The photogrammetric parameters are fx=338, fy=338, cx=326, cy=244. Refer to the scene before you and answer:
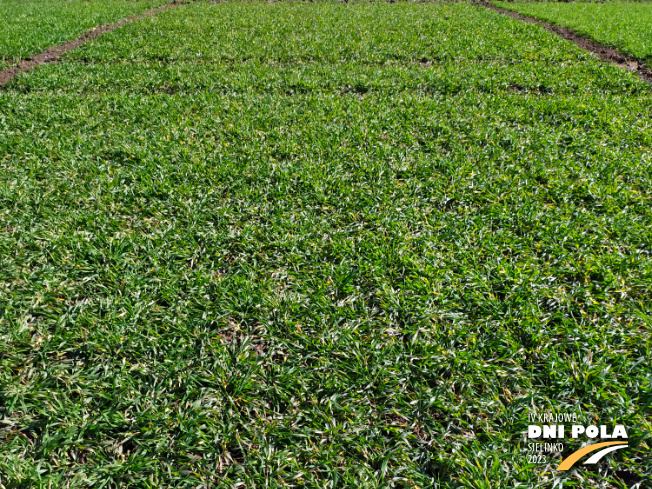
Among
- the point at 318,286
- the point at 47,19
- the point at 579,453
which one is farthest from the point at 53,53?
the point at 579,453

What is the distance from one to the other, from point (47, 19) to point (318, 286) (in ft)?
49.0

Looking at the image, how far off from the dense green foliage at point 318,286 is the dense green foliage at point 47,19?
437cm

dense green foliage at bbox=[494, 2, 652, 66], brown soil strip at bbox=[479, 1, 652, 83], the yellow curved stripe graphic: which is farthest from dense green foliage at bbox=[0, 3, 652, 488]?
dense green foliage at bbox=[494, 2, 652, 66]

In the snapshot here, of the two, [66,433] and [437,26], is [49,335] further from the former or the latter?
[437,26]

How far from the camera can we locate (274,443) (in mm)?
2047

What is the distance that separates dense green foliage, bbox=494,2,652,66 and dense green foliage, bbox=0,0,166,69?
50.2 ft

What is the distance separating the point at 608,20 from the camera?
11.3m

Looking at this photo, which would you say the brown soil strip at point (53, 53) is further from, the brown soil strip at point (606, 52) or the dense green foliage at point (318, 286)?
the brown soil strip at point (606, 52)

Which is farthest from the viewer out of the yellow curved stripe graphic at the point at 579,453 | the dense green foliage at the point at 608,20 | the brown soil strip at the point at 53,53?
the dense green foliage at the point at 608,20

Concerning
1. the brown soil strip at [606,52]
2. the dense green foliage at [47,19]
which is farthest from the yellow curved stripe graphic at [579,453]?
the dense green foliage at [47,19]

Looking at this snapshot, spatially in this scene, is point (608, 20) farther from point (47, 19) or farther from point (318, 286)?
point (47, 19)

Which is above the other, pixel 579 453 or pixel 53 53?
pixel 53 53

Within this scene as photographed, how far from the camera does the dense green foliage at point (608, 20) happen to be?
8930 millimetres

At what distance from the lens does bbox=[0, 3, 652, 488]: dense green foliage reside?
79.5 inches
